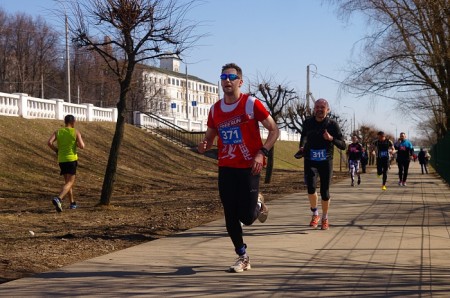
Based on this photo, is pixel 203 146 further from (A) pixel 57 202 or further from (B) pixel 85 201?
(B) pixel 85 201

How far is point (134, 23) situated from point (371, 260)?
863 centimetres

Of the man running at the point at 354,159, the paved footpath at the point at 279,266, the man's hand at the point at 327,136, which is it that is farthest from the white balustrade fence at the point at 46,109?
the man's hand at the point at 327,136

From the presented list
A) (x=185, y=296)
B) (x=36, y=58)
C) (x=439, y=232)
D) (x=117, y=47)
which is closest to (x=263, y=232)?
(x=439, y=232)

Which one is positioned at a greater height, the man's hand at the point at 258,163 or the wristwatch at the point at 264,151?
the wristwatch at the point at 264,151

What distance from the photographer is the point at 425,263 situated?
703 cm

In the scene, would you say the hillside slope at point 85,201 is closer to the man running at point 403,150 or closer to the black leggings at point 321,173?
the black leggings at point 321,173

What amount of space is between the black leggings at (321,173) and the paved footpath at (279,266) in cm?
57

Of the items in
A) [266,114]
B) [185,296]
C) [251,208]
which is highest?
[266,114]

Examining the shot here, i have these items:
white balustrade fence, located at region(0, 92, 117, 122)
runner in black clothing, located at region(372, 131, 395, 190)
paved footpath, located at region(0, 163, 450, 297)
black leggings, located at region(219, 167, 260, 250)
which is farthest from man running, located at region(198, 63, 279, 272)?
white balustrade fence, located at region(0, 92, 117, 122)

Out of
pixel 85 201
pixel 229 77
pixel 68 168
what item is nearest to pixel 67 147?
pixel 68 168

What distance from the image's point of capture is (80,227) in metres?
10.9

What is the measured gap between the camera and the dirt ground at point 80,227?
25.3 feet

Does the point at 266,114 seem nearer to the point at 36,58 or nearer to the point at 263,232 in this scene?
the point at 263,232

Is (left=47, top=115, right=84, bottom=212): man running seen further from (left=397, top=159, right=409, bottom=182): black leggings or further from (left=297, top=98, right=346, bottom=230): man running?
(left=397, top=159, right=409, bottom=182): black leggings
